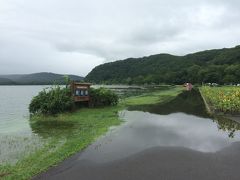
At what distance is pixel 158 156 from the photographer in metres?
9.70

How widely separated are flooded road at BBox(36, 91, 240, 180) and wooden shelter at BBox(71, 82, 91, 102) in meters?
9.71

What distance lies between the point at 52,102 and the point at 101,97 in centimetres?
615

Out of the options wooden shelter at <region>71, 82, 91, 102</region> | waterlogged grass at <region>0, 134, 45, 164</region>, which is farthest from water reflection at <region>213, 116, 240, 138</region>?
wooden shelter at <region>71, 82, 91, 102</region>

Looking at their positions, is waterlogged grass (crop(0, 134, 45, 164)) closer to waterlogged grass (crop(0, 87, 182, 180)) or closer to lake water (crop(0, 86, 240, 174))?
lake water (crop(0, 86, 240, 174))

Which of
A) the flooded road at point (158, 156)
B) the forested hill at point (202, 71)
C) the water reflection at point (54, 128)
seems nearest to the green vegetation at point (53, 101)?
the water reflection at point (54, 128)


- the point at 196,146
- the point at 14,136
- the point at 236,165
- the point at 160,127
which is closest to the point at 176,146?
the point at 196,146

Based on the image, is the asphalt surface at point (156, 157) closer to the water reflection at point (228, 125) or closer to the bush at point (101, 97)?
the water reflection at point (228, 125)

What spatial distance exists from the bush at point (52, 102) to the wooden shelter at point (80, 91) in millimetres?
675

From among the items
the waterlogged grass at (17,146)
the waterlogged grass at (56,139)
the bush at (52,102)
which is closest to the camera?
the waterlogged grass at (56,139)

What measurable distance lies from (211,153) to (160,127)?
5348mm

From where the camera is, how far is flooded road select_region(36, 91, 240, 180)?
313 inches

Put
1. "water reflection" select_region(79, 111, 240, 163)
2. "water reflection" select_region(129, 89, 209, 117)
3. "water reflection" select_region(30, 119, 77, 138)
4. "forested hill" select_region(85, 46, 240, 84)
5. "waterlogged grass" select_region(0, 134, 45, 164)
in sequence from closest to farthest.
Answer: "waterlogged grass" select_region(0, 134, 45, 164) → "water reflection" select_region(79, 111, 240, 163) → "water reflection" select_region(30, 119, 77, 138) → "water reflection" select_region(129, 89, 209, 117) → "forested hill" select_region(85, 46, 240, 84)

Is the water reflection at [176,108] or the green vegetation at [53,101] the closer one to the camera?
the green vegetation at [53,101]

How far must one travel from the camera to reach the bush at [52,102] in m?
21.8
